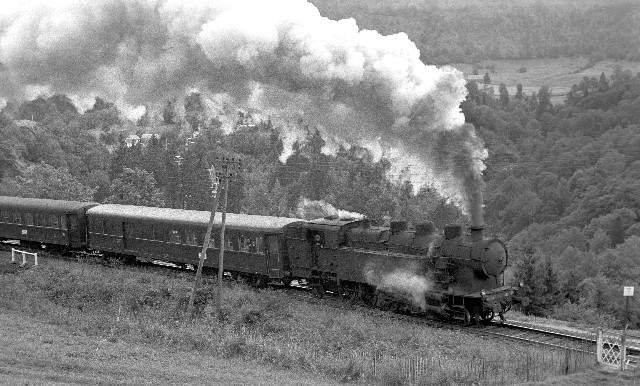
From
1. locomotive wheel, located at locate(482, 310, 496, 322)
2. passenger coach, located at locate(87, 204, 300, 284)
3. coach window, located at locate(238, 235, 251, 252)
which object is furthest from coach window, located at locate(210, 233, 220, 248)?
locomotive wheel, located at locate(482, 310, 496, 322)

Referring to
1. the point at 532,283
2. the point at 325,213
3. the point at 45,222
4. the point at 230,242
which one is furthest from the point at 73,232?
the point at 532,283

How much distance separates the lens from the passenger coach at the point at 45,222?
4012cm

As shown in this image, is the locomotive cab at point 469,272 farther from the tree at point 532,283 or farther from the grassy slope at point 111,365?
the tree at point 532,283

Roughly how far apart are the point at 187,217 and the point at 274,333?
1193cm

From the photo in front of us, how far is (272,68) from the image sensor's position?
3161 centimetres

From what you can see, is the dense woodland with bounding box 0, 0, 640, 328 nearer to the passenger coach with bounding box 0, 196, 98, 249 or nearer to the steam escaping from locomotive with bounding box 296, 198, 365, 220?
the steam escaping from locomotive with bounding box 296, 198, 365, 220

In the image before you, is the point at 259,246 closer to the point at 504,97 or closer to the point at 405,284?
the point at 405,284

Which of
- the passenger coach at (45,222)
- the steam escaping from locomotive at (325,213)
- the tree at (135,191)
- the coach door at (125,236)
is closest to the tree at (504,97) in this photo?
the tree at (135,191)

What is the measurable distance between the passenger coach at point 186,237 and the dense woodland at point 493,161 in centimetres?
387

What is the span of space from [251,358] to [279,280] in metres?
11.1

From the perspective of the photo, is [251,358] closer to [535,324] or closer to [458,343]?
[458,343]

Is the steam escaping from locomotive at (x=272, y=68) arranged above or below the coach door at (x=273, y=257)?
above

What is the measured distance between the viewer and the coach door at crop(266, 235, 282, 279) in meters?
30.9

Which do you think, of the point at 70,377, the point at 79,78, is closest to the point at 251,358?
the point at 70,377
